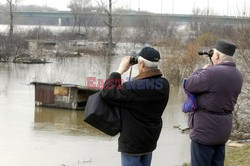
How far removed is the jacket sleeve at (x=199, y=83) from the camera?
401 cm

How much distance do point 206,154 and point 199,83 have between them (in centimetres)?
73

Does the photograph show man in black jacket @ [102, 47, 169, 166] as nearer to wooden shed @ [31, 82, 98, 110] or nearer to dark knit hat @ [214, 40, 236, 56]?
dark knit hat @ [214, 40, 236, 56]

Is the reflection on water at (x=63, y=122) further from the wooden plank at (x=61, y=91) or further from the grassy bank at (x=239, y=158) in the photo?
the grassy bank at (x=239, y=158)

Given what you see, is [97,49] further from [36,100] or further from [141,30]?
[36,100]

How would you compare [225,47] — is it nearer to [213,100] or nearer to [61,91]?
[213,100]

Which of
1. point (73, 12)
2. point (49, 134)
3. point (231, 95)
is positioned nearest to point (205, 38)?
point (49, 134)

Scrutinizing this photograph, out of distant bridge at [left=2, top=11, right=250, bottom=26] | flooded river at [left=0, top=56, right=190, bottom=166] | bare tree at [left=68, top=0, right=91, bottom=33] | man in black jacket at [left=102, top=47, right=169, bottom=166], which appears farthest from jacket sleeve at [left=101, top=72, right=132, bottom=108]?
bare tree at [left=68, top=0, right=91, bottom=33]

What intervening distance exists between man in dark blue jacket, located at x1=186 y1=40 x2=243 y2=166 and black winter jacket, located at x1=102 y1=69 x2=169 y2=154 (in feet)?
1.67

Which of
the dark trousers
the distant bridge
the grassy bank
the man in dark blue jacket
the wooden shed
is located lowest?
the wooden shed

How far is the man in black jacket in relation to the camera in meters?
3.60

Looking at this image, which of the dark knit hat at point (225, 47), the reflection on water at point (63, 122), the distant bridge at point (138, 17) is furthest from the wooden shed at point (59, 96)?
the distant bridge at point (138, 17)

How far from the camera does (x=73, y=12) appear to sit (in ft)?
246

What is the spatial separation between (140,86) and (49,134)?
901 centimetres

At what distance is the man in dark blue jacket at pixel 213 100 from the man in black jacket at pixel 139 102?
48 cm
